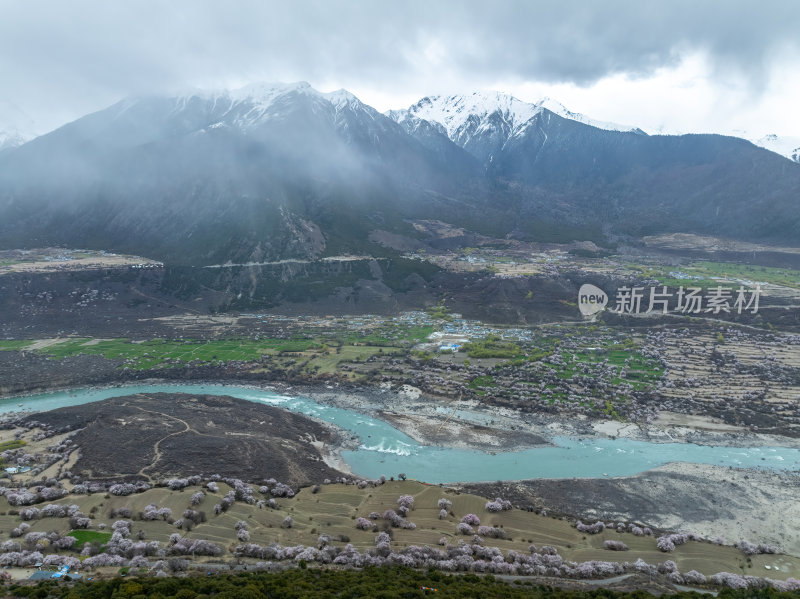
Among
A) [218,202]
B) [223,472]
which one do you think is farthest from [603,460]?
[218,202]

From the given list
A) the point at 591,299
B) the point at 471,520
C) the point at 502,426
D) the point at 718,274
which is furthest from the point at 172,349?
the point at 718,274

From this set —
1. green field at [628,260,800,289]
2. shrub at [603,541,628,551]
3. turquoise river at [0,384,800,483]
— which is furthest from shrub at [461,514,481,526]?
green field at [628,260,800,289]

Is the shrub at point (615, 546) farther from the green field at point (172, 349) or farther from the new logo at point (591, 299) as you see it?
the new logo at point (591, 299)

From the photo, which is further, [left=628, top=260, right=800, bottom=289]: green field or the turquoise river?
[left=628, top=260, right=800, bottom=289]: green field

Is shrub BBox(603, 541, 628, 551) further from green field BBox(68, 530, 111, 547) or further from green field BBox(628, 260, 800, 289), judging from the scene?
green field BBox(628, 260, 800, 289)

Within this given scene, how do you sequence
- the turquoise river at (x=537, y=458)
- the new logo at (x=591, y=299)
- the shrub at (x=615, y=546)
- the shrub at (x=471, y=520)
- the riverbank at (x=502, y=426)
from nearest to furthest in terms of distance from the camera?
the shrub at (x=615, y=546), the shrub at (x=471, y=520), the turquoise river at (x=537, y=458), the riverbank at (x=502, y=426), the new logo at (x=591, y=299)

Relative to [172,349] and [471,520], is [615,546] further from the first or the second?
[172,349]

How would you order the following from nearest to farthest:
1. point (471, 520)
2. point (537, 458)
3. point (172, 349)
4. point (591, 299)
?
point (471, 520), point (537, 458), point (172, 349), point (591, 299)

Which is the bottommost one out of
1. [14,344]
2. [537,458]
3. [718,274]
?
[14,344]

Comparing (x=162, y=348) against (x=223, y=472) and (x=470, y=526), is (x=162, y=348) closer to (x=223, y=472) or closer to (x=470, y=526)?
(x=223, y=472)

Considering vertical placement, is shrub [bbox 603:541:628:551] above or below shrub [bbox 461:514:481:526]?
above

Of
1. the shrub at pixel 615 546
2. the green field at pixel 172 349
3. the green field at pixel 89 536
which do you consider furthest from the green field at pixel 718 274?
the green field at pixel 89 536
